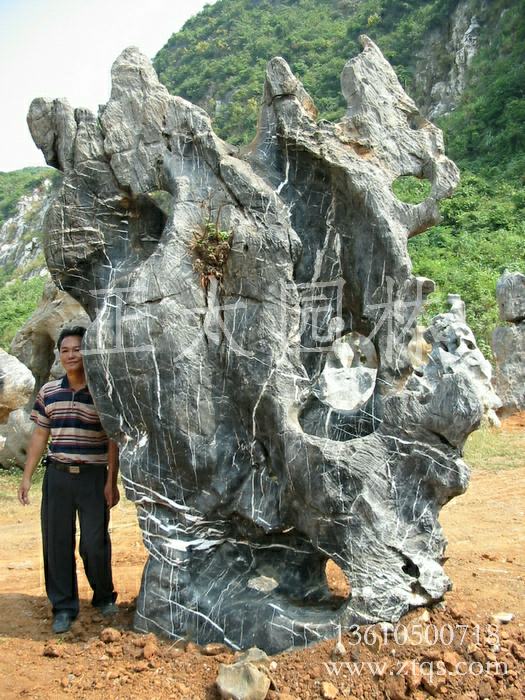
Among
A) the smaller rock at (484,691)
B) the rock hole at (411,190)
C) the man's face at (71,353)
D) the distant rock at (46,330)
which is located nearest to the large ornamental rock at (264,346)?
the man's face at (71,353)

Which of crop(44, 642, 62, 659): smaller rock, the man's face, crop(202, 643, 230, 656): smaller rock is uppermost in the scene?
the man's face

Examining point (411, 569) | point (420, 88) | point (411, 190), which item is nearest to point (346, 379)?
point (411, 569)

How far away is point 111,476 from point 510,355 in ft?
28.7

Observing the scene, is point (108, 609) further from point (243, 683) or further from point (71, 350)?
point (71, 350)

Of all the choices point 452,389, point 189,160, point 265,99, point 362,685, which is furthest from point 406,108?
point 362,685

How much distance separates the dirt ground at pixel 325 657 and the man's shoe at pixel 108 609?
0.18 feet

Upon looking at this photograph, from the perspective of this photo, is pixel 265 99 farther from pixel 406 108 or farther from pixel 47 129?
pixel 47 129

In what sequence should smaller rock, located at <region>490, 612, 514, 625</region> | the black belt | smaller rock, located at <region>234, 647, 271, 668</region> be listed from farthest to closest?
the black belt, smaller rock, located at <region>490, 612, 514, 625</region>, smaller rock, located at <region>234, 647, 271, 668</region>

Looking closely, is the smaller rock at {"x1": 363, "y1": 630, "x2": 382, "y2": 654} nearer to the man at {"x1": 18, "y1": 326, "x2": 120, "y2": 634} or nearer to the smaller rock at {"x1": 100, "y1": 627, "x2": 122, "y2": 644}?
the smaller rock at {"x1": 100, "y1": 627, "x2": 122, "y2": 644}

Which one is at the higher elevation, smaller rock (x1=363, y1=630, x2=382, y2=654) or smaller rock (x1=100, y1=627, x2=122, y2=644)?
smaller rock (x1=363, y1=630, x2=382, y2=654)

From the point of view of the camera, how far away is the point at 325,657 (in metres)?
3.07

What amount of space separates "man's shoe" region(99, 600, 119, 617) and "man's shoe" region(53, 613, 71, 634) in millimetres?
234

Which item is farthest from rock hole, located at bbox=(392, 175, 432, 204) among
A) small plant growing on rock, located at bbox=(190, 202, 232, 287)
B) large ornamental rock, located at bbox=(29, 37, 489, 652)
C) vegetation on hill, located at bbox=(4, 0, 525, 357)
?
small plant growing on rock, located at bbox=(190, 202, 232, 287)

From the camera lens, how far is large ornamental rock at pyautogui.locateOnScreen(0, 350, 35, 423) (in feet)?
31.2
